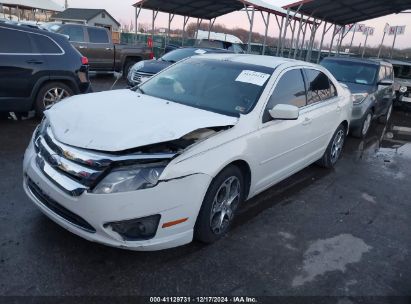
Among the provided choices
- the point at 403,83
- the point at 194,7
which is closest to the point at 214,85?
the point at 403,83

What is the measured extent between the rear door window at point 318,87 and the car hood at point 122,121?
1.85 meters

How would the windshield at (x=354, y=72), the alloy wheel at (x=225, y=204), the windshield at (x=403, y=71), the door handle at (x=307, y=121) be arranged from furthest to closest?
1. the windshield at (x=403, y=71)
2. the windshield at (x=354, y=72)
3. the door handle at (x=307, y=121)
4. the alloy wheel at (x=225, y=204)

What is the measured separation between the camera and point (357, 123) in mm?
8109

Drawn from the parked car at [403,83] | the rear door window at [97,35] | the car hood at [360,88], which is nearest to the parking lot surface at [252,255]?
the car hood at [360,88]

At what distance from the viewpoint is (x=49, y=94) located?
274 inches

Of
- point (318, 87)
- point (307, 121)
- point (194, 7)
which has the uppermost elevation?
point (194, 7)

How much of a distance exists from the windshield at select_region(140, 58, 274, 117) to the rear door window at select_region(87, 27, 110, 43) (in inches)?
409

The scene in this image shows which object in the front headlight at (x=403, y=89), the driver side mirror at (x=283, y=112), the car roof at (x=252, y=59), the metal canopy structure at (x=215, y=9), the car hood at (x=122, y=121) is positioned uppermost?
the metal canopy structure at (x=215, y=9)

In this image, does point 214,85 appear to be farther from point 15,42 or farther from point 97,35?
point 97,35

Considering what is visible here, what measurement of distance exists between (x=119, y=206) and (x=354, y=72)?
8.25m

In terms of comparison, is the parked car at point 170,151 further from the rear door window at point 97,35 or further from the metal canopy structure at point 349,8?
the metal canopy structure at point 349,8

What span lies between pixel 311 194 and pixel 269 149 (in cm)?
144

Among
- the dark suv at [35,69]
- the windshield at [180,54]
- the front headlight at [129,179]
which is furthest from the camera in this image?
the windshield at [180,54]

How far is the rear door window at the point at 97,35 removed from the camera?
45.4 feet
